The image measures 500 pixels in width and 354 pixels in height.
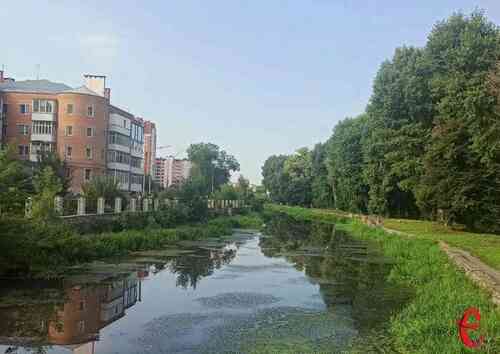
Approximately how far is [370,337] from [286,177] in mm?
93469

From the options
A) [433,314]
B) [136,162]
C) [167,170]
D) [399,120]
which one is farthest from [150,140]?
[433,314]

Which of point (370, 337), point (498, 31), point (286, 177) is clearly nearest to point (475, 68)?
point (498, 31)

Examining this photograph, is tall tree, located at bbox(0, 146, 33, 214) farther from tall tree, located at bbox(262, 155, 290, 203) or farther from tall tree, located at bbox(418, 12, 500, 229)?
tall tree, located at bbox(262, 155, 290, 203)

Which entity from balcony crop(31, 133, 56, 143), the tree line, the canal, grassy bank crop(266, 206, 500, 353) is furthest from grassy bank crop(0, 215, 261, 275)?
balcony crop(31, 133, 56, 143)

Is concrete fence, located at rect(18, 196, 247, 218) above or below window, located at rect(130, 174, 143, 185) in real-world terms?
below

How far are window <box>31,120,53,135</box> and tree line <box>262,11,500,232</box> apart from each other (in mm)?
31163

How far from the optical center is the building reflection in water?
9.91 m

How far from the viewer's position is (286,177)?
103375 mm

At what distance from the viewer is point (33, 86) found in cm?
5506

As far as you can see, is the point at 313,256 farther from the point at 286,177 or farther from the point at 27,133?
the point at 286,177

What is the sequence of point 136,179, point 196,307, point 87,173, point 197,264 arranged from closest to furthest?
1. point 196,307
2. point 197,264
3. point 87,173
4. point 136,179

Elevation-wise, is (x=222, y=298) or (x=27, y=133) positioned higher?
(x=27, y=133)

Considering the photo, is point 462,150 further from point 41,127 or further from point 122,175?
point 122,175

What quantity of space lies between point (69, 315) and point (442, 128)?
2346 cm
